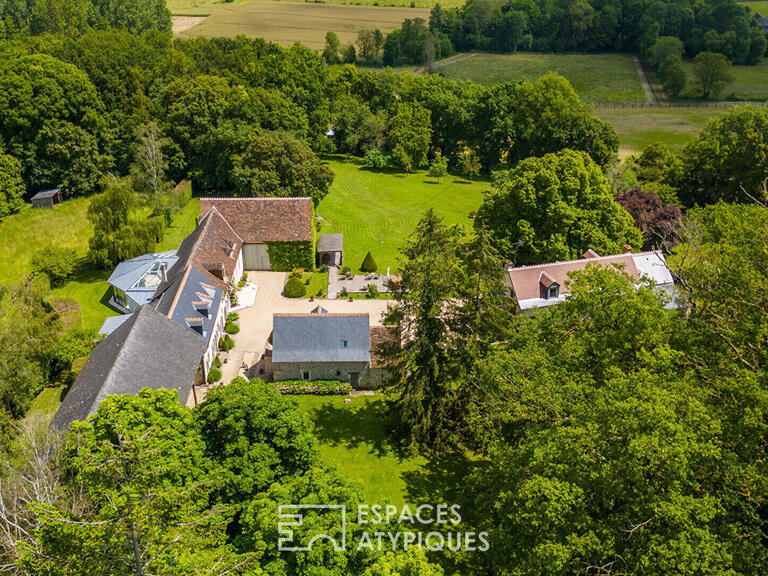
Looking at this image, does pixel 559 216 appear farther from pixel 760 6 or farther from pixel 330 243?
pixel 760 6

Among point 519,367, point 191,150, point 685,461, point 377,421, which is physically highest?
point 685,461

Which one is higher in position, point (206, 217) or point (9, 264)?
point (206, 217)

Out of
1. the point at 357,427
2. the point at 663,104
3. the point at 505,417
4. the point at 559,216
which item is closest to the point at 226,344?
the point at 357,427

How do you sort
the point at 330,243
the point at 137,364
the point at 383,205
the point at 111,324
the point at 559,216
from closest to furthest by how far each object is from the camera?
the point at 137,364
the point at 111,324
the point at 559,216
the point at 330,243
the point at 383,205

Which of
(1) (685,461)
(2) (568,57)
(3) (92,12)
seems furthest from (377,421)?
(2) (568,57)

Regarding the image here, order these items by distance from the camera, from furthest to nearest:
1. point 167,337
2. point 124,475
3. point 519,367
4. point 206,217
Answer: point 206,217 → point 167,337 → point 519,367 → point 124,475

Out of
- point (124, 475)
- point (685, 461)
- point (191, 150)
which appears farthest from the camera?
point (191, 150)

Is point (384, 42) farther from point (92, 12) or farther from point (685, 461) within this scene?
point (685, 461)

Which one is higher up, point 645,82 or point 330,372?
point 645,82
